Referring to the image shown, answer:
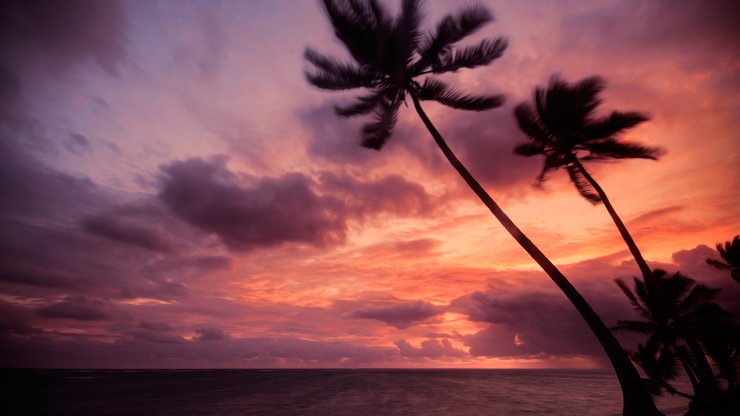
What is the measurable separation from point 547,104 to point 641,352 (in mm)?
12336

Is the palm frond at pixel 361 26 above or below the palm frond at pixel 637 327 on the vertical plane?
above

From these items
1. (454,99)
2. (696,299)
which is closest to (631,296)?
(696,299)

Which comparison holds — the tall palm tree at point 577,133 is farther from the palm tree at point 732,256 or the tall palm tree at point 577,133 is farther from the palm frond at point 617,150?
the palm tree at point 732,256

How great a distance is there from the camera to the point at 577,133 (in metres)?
14.0

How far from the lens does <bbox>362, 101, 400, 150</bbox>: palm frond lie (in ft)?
43.7

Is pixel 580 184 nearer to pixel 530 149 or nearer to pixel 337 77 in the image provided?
pixel 530 149

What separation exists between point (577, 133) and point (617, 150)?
2133 mm

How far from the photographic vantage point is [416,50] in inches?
485

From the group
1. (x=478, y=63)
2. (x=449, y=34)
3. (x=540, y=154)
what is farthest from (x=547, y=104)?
(x=449, y=34)

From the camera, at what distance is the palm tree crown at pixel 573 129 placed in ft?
42.8

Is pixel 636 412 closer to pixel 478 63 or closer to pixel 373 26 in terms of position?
pixel 478 63

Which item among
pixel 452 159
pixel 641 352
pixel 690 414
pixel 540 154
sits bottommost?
pixel 690 414

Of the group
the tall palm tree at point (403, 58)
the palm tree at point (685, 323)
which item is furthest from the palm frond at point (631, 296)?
the tall palm tree at point (403, 58)

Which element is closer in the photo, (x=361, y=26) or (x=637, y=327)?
(x=361, y=26)
